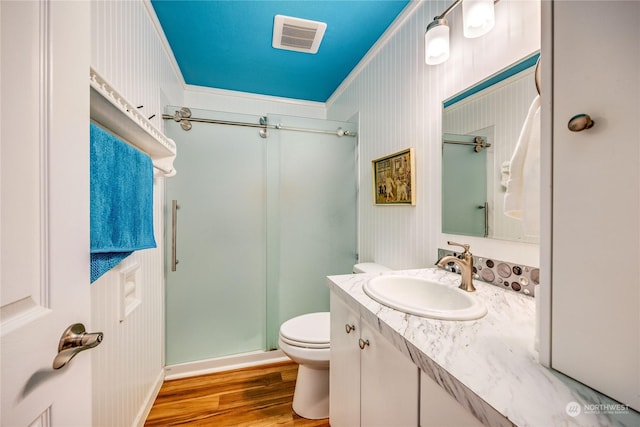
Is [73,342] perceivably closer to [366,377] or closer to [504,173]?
[366,377]

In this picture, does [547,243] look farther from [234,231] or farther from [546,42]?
[234,231]

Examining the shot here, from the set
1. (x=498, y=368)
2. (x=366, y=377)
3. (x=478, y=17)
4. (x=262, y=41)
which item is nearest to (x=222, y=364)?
(x=366, y=377)

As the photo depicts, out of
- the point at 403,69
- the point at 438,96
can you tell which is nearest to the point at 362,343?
the point at 438,96

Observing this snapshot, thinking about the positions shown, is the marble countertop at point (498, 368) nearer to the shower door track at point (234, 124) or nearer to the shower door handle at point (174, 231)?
the shower door handle at point (174, 231)

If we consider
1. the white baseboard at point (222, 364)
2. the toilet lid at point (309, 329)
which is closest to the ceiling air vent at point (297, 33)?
the toilet lid at point (309, 329)

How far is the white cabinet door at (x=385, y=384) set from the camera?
0.63 meters

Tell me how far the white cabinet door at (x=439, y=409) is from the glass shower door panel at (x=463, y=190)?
747 millimetres

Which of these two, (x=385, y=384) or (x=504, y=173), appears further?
(x=504, y=173)

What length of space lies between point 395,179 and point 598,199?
1186 mm

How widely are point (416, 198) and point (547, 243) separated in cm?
96

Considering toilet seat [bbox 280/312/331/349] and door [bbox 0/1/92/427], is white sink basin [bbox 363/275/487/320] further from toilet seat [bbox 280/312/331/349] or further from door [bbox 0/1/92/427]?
door [bbox 0/1/92/427]

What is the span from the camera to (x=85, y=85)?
0.54 m

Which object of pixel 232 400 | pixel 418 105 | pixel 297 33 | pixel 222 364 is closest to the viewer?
pixel 418 105

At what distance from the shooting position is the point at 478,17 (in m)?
0.97
